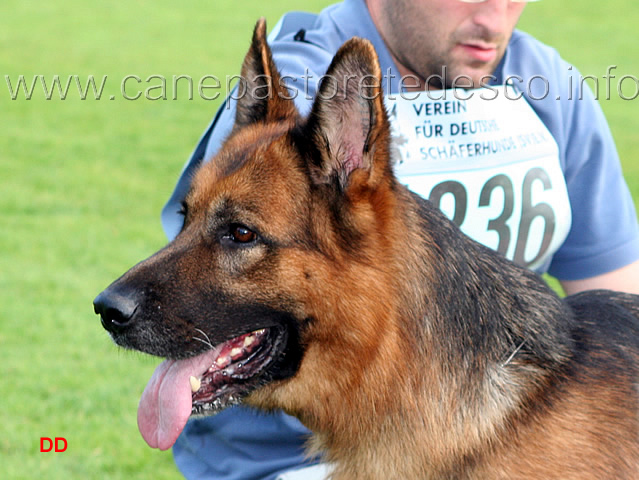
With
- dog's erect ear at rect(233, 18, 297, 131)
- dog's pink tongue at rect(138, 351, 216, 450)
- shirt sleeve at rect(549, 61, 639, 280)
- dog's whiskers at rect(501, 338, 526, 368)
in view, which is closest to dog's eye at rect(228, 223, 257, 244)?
dog's pink tongue at rect(138, 351, 216, 450)

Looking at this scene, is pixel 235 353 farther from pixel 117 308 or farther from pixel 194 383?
pixel 117 308

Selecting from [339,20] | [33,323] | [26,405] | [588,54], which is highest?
[588,54]

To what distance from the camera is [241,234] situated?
2.70 meters

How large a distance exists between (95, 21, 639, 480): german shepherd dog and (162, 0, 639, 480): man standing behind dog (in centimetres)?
61

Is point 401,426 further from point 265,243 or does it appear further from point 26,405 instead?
point 26,405

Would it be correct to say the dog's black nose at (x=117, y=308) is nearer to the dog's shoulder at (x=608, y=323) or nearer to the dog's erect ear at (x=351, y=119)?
the dog's erect ear at (x=351, y=119)

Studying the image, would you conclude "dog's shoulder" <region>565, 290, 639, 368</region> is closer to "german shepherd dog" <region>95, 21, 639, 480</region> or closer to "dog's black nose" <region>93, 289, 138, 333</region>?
"german shepherd dog" <region>95, 21, 639, 480</region>

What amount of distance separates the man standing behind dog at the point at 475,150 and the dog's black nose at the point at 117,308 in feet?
2.88

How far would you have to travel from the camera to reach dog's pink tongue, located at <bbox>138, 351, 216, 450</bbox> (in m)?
2.76

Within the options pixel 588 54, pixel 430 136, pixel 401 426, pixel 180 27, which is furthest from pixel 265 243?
pixel 180 27

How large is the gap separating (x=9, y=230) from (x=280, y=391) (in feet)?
19.3

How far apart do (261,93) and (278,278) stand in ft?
2.73

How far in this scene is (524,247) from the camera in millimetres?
3809

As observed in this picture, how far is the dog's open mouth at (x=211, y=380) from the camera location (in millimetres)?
2764
